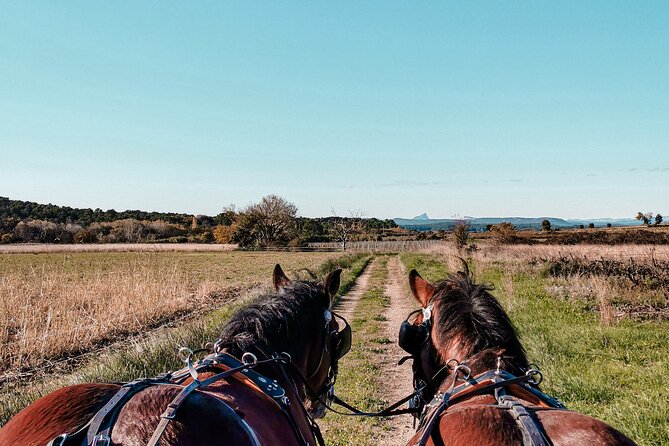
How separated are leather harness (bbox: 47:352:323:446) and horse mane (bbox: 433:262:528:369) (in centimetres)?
99

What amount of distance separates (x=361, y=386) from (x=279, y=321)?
11.4 ft

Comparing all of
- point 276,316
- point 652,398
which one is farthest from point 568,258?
point 276,316

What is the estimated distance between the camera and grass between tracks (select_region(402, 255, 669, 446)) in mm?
4090

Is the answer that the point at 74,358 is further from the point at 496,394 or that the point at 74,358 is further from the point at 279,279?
the point at 496,394

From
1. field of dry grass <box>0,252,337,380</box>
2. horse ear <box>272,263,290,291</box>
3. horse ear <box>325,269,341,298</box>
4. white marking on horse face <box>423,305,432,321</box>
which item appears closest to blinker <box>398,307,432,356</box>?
white marking on horse face <box>423,305,432,321</box>

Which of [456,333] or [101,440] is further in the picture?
[456,333]

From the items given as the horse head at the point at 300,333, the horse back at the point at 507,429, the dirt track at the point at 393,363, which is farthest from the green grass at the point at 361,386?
the horse back at the point at 507,429

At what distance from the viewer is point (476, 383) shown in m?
2.11

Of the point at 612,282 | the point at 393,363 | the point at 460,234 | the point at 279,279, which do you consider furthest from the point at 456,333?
the point at 460,234

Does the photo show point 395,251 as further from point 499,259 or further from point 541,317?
point 541,317

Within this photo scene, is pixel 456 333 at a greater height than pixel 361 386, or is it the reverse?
pixel 456 333

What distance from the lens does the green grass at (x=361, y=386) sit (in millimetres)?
4620

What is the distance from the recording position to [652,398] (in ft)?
14.5

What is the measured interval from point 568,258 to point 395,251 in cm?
3390
